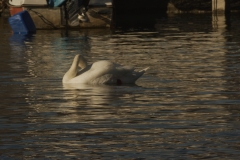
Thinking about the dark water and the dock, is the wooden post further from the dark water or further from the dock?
the dark water

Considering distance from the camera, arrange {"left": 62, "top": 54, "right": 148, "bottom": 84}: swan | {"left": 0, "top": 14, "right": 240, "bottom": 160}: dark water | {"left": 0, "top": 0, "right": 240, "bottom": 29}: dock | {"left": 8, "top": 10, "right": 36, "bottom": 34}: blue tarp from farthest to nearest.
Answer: {"left": 0, "top": 0, "right": 240, "bottom": 29}: dock < {"left": 8, "top": 10, "right": 36, "bottom": 34}: blue tarp < {"left": 62, "top": 54, "right": 148, "bottom": 84}: swan < {"left": 0, "top": 14, "right": 240, "bottom": 160}: dark water

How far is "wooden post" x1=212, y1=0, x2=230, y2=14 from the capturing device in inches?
1849

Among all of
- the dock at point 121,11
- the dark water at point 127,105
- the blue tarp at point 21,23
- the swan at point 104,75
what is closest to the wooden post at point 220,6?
the dock at point 121,11

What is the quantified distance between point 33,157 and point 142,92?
6.41m

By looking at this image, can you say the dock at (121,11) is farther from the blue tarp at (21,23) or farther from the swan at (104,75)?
the swan at (104,75)

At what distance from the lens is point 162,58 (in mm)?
24391

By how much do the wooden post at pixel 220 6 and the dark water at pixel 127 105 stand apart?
692 inches

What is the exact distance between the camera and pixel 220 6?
154ft

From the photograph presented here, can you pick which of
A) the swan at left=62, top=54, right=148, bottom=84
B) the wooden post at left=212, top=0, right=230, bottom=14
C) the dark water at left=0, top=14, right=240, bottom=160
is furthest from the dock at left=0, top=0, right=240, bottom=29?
the swan at left=62, top=54, right=148, bottom=84

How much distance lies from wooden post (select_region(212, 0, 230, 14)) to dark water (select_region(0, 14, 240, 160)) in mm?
17576

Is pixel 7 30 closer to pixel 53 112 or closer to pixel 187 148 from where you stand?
pixel 53 112

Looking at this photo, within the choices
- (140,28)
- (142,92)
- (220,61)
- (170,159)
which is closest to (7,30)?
(140,28)

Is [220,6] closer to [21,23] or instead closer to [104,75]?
[21,23]

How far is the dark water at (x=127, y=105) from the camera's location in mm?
11844
